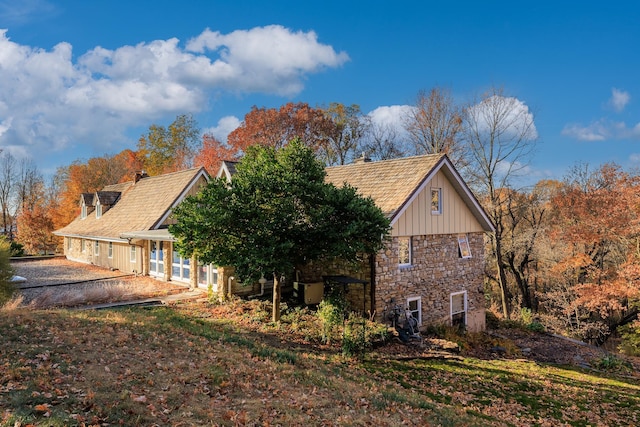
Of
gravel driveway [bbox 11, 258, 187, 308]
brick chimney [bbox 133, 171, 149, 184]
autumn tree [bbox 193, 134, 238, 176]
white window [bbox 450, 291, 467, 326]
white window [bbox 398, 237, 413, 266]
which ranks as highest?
autumn tree [bbox 193, 134, 238, 176]

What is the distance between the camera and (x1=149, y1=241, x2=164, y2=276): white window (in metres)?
21.5

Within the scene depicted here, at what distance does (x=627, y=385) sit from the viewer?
46.6ft

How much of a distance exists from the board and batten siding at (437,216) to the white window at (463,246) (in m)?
0.34

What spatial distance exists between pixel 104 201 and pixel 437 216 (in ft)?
79.6

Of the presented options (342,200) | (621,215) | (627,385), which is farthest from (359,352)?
(621,215)

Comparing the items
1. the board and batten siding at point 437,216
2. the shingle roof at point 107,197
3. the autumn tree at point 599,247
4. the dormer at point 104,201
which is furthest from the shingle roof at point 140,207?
the autumn tree at point 599,247

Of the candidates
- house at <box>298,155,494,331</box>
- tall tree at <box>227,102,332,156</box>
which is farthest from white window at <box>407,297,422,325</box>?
tall tree at <box>227,102,332,156</box>

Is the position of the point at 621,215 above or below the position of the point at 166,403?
above

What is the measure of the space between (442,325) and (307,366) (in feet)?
32.9

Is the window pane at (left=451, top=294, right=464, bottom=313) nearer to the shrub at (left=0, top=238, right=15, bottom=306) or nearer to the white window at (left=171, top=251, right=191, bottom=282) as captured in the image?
the white window at (left=171, top=251, right=191, bottom=282)

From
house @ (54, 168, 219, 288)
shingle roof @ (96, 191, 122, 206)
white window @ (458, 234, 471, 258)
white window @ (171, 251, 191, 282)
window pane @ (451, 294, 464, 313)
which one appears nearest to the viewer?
window pane @ (451, 294, 464, 313)

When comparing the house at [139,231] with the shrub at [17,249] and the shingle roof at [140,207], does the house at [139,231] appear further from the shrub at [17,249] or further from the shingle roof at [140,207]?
the shrub at [17,249]

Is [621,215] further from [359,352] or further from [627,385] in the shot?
[359,352]

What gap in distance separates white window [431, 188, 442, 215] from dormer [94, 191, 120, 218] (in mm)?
23837
